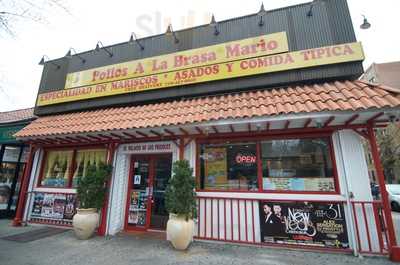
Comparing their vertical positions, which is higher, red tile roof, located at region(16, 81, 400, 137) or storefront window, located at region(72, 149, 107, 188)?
red tile roof, located at region(16, 81, 400, 137)

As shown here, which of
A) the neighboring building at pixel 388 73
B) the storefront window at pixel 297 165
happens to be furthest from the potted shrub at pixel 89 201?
the neighboring building at pixel 388 73

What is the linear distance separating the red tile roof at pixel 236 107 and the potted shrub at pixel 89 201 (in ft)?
4.74

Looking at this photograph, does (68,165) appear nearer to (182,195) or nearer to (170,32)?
(182,195)

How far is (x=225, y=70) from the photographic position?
23.5ft

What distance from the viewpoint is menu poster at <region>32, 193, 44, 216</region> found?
823cm

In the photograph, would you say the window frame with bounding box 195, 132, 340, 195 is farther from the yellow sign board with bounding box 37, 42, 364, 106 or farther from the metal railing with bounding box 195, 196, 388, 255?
the yellow sign board with bounding box 37, 42, 364, 106

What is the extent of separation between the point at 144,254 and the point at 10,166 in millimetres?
8581

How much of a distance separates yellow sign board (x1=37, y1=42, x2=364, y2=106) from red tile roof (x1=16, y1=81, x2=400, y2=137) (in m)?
0.66

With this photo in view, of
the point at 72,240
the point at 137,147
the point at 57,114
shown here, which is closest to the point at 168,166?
the point at 137,147

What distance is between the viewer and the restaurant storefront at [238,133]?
524 cm

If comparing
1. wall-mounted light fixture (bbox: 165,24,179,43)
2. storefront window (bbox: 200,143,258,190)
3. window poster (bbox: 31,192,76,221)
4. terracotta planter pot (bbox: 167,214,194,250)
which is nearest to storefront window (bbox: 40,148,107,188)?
window poster (bbox: 31,192,76,221)

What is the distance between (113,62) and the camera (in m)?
9.13

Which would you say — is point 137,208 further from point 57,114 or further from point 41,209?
point 57,114

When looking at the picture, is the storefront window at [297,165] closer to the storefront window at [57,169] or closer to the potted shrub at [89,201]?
the potted shrub at [89,201]
